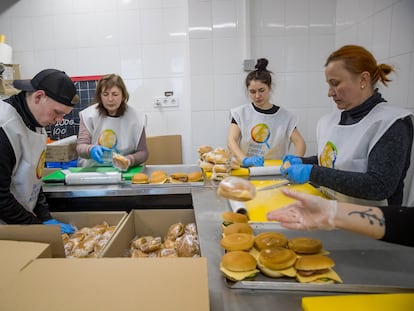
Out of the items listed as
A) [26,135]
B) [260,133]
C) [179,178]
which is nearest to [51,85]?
[26,135]

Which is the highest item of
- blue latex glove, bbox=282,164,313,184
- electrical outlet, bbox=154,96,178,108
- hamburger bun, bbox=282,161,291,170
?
electrical outlet, bbox=154,96,178,108

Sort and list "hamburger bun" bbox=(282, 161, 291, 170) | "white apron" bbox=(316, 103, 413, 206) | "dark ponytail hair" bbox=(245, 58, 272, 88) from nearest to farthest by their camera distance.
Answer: "white apron" bbox=(316, 103, 413, 206), "hamburger bun" bbox=(282, 161, 291, 170), "dark ponytail hair" bbox=(245, 58, 272, 88)

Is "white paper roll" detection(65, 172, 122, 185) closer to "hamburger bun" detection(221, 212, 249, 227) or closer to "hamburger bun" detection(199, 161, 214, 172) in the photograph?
"hamburger bun" detection(199, 161, 214, 172)

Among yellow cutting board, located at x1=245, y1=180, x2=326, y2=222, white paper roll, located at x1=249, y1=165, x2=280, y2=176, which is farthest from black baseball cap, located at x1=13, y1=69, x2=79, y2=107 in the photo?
white paper roll, located at x1=249, y1=165, x2=280, y2=176

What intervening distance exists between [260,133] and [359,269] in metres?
1.86

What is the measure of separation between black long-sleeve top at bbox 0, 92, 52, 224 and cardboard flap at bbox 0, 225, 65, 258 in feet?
1.22

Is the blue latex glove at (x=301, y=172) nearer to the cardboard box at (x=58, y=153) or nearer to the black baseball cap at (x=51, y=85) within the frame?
the black baseball cap at (x=51, y=85)

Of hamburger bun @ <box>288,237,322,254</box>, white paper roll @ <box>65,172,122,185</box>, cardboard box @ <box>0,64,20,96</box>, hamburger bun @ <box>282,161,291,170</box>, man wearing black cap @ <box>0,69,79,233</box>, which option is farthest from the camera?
cardboard box @ <box>0,64,20,96</box>

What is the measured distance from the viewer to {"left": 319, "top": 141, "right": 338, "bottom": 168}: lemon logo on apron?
5.14ft

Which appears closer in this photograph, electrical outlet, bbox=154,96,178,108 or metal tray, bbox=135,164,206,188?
metal tray, bbox=135,164,206,188

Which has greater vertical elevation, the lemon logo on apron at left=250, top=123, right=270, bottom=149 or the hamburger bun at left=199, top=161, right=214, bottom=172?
the lemon logo on apron at left=250, top=123, right=270, bottom=149

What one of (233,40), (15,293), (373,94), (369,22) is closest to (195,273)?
(15,293)

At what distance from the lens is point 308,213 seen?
0.85 m

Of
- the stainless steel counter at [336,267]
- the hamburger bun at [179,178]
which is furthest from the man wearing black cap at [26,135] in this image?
the stainless steel counter at [336,267]
